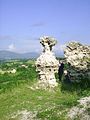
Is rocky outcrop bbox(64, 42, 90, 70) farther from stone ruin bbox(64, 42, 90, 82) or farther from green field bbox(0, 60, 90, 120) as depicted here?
green field bbox(0, 60, 90, 120)

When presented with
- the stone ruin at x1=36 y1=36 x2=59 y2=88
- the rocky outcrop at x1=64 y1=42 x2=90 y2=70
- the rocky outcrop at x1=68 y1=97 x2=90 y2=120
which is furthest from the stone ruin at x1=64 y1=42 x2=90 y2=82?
the rocky outcrop at x1=68 y1=97 x2=90 y2=120

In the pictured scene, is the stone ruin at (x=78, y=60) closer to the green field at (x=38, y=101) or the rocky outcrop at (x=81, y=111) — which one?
the green field at (x=38, y=101)

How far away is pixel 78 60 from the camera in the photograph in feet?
148

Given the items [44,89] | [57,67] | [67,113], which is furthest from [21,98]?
[67,113]

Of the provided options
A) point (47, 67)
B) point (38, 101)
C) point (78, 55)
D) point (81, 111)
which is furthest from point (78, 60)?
point (81, 111)

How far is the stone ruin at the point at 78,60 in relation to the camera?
44062 mm

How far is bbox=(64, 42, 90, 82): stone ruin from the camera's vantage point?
145 ft

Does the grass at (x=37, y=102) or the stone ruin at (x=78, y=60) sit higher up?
the stone ruin at (x=78, y=60)

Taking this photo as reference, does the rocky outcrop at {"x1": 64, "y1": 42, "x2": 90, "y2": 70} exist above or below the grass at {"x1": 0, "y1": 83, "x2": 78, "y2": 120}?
above

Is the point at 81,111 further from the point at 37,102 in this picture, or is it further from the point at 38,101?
the point at 38,101

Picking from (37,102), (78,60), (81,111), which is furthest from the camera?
(78,60)

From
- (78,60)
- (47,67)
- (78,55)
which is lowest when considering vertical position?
(47,67)

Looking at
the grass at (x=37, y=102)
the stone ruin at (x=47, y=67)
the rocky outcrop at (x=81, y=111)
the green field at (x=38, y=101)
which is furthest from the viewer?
the stone ruin at (x=47, y=67)

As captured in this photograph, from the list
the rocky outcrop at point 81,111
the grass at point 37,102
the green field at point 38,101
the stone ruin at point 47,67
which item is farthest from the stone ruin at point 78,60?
A: the rocky outcrop at point 81,111
